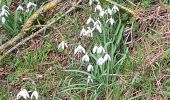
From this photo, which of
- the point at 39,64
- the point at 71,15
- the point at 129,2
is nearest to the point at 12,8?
the point at 71,15

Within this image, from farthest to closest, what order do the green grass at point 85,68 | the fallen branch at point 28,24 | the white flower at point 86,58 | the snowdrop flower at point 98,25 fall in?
1. the fallen branch at point 28,24
2. the snowdrop flower at point 98,25
3. the white flower at point 86,58
4. the green grass at point 85,68

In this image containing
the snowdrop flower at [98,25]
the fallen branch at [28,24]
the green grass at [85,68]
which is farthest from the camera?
the fallen branch at [28,24]

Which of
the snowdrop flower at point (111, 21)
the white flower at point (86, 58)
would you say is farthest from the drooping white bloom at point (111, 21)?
the white flower at point (86, 58)

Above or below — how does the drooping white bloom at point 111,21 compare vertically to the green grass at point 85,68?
above

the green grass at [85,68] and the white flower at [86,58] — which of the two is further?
the white flower at [86,58]

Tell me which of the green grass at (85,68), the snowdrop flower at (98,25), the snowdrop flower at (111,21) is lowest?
the green grass at (85,68)

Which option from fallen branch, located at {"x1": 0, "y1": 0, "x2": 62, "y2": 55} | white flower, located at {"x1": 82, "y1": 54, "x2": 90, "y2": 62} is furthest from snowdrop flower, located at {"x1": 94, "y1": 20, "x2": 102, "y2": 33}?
fallen branch, located at {"x1": 0, "y1": 0, "x2": 62, "y2": 55}

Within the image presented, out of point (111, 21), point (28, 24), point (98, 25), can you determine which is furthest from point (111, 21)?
point (28, 24)

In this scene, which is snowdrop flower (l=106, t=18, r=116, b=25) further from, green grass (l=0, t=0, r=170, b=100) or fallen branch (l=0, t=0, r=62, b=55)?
fallen branch (l=0, t=0, r=62, b=55)

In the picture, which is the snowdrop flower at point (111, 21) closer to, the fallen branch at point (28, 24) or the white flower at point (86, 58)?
the white flower at point (86, 58)

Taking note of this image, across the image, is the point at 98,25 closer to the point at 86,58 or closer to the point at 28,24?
the point at 86,58
